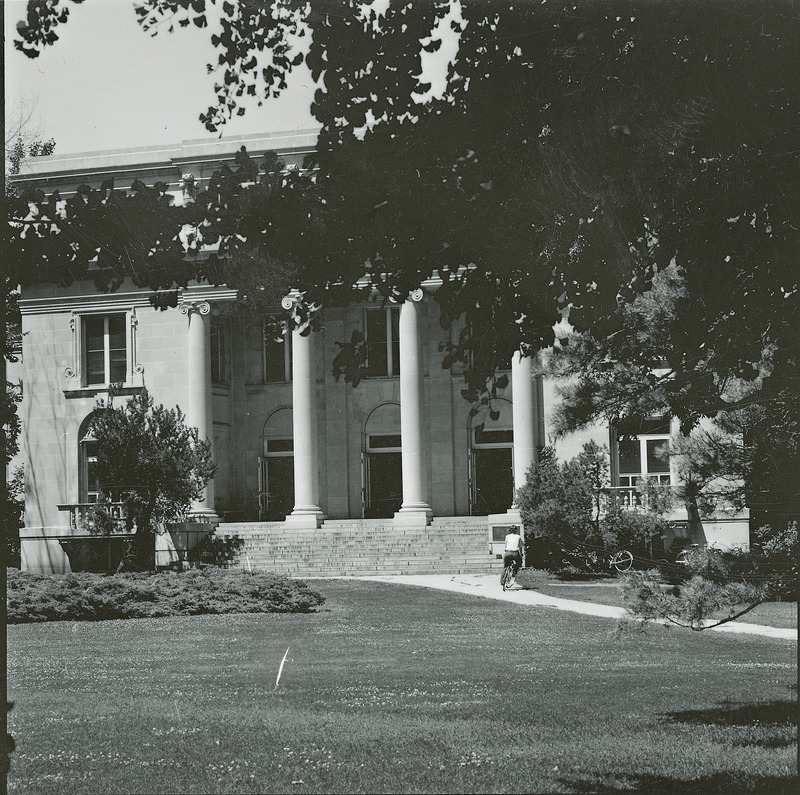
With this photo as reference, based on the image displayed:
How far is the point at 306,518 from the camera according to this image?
1369 inches

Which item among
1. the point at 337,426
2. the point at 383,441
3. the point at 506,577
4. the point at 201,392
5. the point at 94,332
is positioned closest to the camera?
the point at 94,332

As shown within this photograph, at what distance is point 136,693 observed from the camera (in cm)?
1018

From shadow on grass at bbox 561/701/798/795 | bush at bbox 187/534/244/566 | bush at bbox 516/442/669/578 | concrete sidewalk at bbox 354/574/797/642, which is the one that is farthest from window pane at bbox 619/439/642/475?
shadow on grass at bbox 561/701/798/795

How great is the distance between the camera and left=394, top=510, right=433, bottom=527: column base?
1356 inches

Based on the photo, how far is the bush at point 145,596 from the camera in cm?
1580

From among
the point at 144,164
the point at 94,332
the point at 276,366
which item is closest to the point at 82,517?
the point at 94,332

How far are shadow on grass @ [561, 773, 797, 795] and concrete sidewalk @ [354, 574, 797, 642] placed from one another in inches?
281

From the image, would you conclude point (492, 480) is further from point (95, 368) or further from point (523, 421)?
point (95, 368)

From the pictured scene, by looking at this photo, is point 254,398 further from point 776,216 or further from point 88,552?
point 776,216

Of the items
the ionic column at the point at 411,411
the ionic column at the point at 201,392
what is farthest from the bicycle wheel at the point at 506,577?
the ionic column at the point at 411,411

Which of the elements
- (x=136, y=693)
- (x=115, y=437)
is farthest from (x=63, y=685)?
(x=115, y=437)

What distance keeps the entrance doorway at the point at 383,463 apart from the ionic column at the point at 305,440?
321 centimetres

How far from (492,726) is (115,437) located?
1565cm

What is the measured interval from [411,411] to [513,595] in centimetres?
1472
